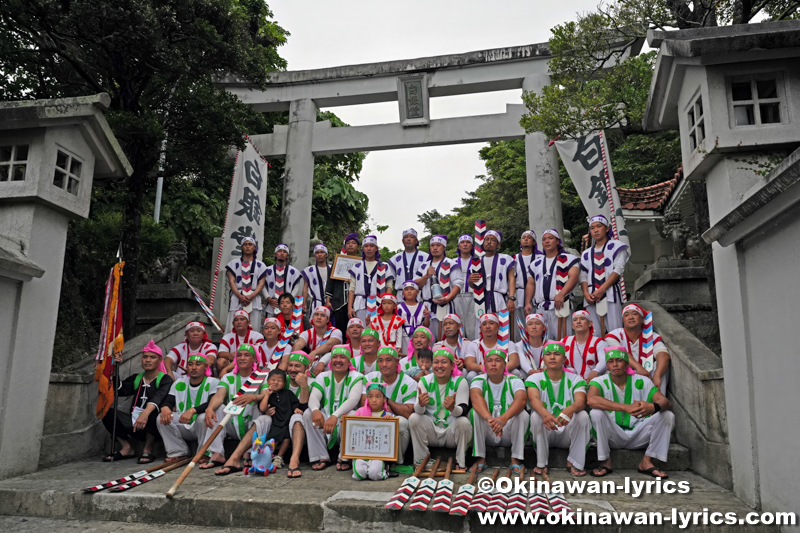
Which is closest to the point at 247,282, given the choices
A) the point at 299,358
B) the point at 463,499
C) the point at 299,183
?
the point at 299,358

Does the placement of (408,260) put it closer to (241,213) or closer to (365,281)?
(365,281)

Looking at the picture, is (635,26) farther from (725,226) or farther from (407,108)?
(407,108)

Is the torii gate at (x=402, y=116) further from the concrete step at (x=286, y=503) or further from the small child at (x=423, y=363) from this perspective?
the concrete step at (x=286, y=503)

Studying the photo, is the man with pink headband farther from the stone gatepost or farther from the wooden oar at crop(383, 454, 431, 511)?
the wooden oar at crop(383, 454, 431, 511)

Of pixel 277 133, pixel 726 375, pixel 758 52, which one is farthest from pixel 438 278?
pixel 277 133

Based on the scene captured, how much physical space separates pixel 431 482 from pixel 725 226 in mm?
3232

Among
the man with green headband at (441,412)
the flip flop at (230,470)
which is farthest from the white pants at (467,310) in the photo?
the flip flop at (230,470)

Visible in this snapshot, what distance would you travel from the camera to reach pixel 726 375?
16.3 feet

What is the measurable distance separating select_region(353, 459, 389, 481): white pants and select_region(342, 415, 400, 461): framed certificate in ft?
0.15

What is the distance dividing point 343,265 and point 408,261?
39.4 inches

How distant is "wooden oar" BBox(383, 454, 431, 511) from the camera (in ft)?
14.2

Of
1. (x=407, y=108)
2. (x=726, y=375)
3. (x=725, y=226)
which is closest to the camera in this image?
(x=725, y=226)

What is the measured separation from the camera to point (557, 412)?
5.77 m

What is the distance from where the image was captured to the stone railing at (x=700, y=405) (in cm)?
506
